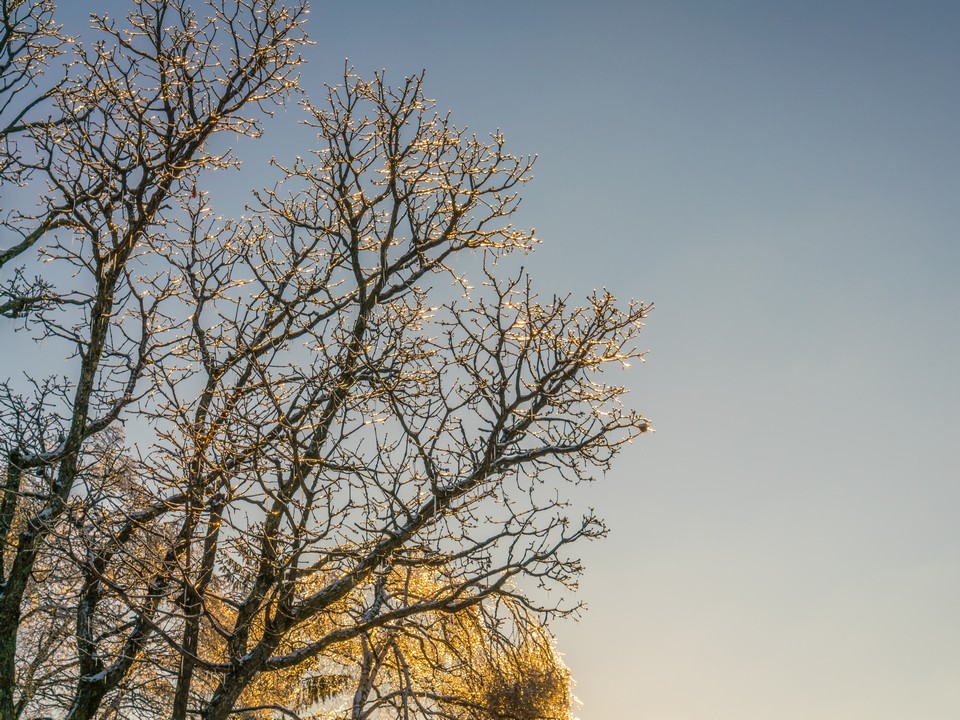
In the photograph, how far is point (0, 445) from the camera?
8547 millimetres

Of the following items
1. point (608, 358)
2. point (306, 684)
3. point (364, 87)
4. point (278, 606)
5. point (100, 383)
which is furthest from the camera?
point (306, 684)

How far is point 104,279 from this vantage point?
8.84 metres

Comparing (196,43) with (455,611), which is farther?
(196,43)

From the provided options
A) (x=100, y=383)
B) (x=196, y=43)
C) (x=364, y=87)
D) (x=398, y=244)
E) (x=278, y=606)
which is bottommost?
(x=278, y=606)

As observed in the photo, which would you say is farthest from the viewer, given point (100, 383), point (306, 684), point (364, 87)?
point (306, 684)

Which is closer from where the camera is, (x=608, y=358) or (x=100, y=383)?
(x=608, y=358)

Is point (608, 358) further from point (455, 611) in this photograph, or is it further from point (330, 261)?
point (330, 261)

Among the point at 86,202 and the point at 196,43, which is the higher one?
the point at 196,43

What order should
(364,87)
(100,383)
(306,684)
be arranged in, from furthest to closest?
1. (306,684)
2. (100,383)
3. (364,87)

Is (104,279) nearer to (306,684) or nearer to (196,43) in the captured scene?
(196,43)

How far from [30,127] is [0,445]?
3.55 meters

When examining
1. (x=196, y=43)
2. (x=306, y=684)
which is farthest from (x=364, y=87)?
(x=306, y=684)

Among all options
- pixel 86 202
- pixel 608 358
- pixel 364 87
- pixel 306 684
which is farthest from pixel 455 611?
pixel 306 684

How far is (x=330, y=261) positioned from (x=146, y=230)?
2.23 meters
